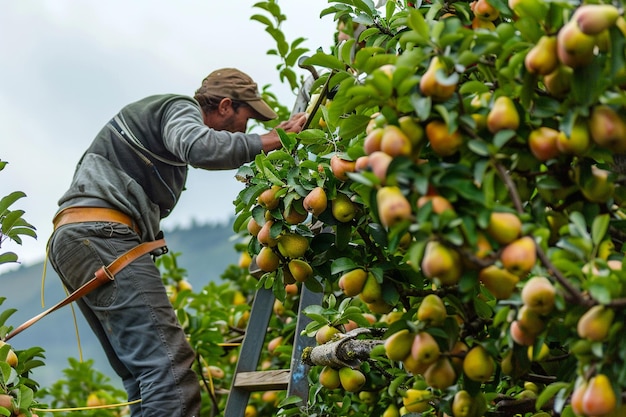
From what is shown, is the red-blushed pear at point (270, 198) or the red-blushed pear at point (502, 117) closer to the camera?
the red-blushed pear at point (502, 117)

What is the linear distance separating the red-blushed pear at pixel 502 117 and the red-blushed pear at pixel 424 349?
351mm

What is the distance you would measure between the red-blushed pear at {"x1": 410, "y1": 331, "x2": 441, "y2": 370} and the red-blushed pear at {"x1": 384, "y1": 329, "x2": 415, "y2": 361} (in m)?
0.02

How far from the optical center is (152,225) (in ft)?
9.18

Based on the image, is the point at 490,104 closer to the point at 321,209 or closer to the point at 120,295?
the point at 321,209

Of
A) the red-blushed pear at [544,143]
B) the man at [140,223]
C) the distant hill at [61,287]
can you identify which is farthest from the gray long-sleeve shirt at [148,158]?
the distant hill at [61,287]

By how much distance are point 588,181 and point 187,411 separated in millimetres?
1407

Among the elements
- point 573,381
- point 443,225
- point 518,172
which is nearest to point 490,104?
point 518,172

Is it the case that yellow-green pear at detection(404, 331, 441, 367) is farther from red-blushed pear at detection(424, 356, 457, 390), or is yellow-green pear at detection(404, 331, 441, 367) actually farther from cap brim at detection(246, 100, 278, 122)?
cap brim at detection(246, 100, 278, 122)

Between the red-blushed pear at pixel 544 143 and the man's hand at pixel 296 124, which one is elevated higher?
the man's hand at pixel 296 124

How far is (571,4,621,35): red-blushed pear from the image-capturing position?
130 centimetres

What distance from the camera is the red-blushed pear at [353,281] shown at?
5.94 ft

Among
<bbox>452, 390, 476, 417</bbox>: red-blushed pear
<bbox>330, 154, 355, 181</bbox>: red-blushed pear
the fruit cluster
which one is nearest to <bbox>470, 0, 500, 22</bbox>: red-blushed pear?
the fruit cluster

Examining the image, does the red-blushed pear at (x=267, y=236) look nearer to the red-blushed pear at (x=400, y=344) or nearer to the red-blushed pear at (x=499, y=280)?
the red-blushed pear at (x=400, y=344)

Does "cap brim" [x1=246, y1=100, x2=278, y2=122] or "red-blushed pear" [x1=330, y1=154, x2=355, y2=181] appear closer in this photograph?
"red-blushed pear" [x1=330, y1=154, x2=355, y2=181]
